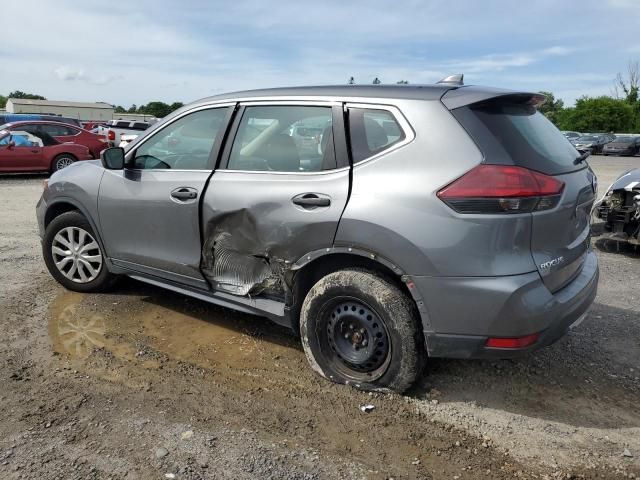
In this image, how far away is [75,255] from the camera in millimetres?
4797

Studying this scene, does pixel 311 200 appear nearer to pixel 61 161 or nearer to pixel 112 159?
pixel 112 159

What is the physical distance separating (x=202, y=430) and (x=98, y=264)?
2417 millimetres

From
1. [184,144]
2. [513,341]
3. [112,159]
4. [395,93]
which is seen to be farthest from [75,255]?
[513,341]

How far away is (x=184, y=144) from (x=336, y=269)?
1.66 metres

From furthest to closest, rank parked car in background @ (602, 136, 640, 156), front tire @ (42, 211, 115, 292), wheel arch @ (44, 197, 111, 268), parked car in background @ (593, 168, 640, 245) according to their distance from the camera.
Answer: parked car in background @ (602, 136, 640, 156) < parked car in background @ (593, 168, 640, 245) < front tire @ (42, 211, 115, 292) < wheel arch @ (44, 197, 111, 268)

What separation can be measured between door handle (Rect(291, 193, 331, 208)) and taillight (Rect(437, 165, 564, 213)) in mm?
680

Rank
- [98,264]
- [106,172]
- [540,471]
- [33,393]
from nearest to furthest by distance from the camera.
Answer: [540,471]
[33,393]
[106,172]
[98,264]

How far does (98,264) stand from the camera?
4.75 metres

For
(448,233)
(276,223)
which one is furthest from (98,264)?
(448,233)

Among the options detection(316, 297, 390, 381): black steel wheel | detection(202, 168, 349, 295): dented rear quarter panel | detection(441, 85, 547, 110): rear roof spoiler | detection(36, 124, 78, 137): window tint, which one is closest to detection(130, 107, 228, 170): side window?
detection(202, 168, 349, 295): dented rear quarter panel

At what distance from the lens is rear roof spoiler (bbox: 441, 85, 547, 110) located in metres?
2.95

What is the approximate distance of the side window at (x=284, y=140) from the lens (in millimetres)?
3314

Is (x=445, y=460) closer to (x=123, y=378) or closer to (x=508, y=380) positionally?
(x=508, y=380)

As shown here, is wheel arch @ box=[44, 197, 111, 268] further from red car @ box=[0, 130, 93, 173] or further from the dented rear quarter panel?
red car @ box=[0, 130, 93, 173]
